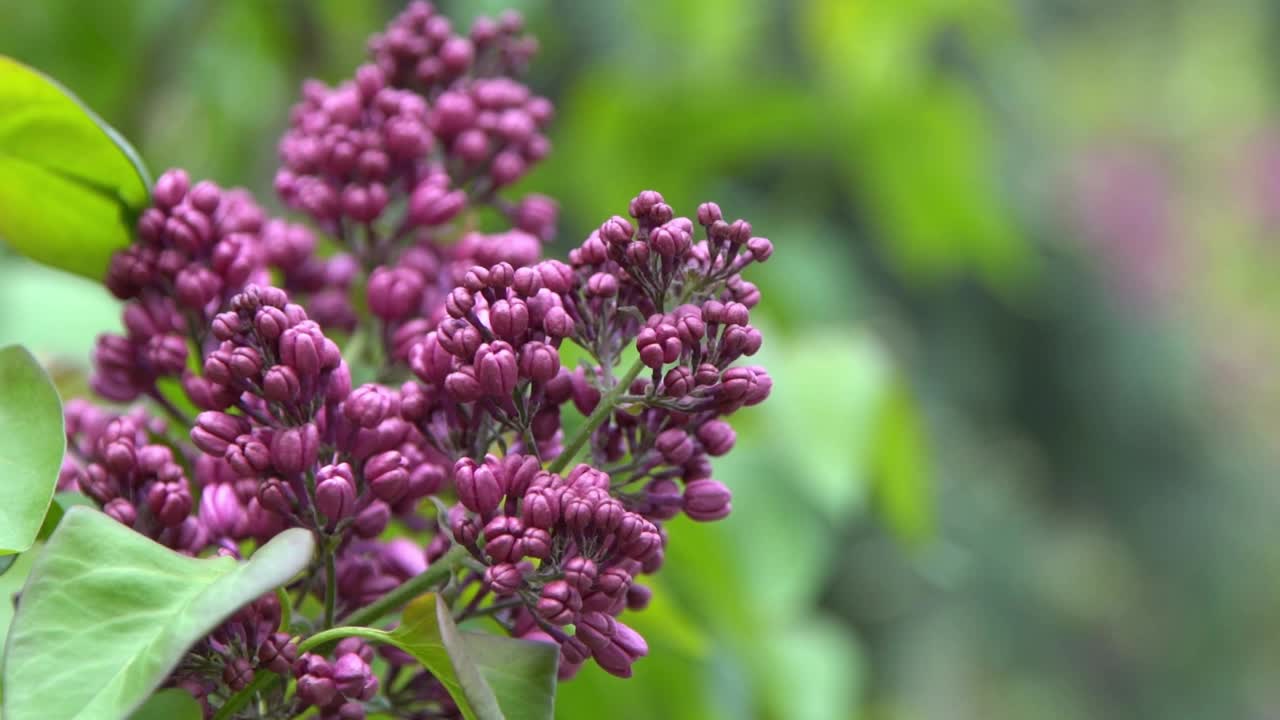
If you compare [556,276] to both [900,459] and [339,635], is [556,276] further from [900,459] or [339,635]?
[900,459]

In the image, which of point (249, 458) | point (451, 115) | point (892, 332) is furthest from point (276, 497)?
point (892, 332)

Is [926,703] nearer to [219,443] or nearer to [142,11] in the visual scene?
[142,11]

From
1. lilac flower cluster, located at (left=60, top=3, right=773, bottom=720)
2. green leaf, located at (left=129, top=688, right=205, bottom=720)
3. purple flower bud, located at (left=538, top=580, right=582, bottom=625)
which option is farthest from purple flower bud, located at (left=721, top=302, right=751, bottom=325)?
green leaf, located at (left=129, top=688, right=205, bottom=720)

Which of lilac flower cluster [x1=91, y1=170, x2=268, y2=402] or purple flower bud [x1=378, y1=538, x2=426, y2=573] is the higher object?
lilac flower cluster [x1=91, y1=170, x2=268, y2=402]

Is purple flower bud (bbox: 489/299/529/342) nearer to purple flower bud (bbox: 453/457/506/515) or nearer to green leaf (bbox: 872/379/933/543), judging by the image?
purple flower bud (bbox: 453/457/506/515)

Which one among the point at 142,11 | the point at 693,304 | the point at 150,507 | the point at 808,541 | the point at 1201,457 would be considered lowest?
the point at 150,507

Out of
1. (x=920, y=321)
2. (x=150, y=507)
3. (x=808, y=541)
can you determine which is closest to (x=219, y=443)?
(x=150, y=507)

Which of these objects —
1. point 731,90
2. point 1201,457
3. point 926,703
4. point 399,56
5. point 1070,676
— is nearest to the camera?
point 399,56
